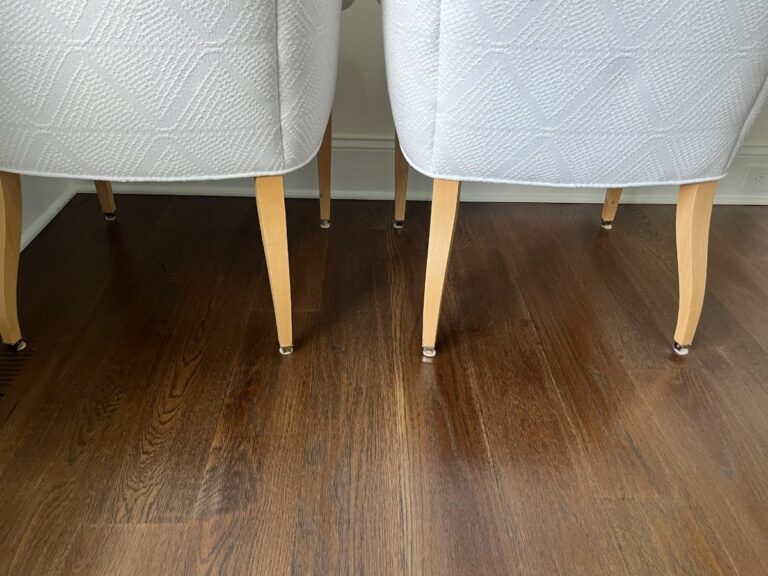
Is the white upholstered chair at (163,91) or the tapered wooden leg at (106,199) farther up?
the white upholstered chair at (163,91)

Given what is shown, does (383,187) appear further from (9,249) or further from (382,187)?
(9,249)

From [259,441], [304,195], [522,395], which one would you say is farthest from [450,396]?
[304,195]

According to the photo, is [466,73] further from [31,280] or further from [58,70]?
[31,280]

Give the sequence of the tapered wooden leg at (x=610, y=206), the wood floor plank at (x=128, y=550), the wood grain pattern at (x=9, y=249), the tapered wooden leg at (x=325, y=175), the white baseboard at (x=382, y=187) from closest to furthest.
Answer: the wood floor plank at (x=128, y=550), the wood grain pattern at (x=9, y=249), the tapered wooden leg at (x=325, y=175), the tapered wooden leg at (x=610, y=206), the white baseboard at (x=382, y=187)

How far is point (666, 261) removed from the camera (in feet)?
4.53

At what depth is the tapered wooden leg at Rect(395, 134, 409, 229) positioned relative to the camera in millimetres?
1396

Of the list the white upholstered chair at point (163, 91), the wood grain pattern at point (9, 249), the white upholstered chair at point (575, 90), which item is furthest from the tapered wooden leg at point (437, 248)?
the wood grain pattern at point (9, 249)

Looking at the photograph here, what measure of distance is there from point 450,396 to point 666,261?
29.2 inches

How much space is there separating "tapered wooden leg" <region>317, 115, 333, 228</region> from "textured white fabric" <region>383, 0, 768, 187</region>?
1.61 ft

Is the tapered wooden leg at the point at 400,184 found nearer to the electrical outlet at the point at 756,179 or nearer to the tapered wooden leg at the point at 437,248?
the tapered wooden leg at the point at 437,248

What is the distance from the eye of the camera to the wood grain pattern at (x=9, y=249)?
0.91 m

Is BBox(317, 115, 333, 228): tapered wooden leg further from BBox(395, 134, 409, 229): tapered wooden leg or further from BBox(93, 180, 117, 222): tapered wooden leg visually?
BBox(93, 180, 117, 222): tapered wooden leg

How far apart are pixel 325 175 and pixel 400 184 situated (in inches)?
7.4

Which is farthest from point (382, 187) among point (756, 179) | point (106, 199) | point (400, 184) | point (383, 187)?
point (756, 179)
